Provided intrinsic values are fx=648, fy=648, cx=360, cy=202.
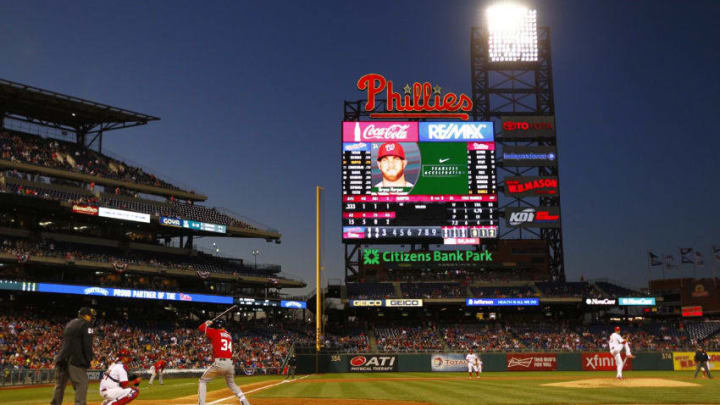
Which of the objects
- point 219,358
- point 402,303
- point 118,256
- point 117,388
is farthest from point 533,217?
point 117,388

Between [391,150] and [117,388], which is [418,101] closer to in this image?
[391,150]

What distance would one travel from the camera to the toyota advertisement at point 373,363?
4500cm

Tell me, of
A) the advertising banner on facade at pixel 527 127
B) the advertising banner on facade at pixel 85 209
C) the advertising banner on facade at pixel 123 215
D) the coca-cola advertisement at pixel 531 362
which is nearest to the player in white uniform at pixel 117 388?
the coca-cola advertisement at pixel 531 362

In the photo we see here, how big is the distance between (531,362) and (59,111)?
42726mm

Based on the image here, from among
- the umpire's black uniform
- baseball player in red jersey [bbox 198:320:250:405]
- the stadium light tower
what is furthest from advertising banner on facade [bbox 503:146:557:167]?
the umpire's black uniform

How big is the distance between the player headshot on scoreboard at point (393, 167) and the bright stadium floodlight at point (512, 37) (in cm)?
1533

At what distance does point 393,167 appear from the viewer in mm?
55781

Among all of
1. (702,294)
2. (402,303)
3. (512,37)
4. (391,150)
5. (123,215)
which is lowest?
(402,303)

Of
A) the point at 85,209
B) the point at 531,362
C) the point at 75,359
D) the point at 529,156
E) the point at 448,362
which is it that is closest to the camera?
the point at 75,359

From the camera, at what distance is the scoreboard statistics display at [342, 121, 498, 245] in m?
55.2

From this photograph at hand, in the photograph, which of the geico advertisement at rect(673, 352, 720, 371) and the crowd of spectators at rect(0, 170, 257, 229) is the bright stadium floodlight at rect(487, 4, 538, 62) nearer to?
the crowd of spectators at rect(0, 170, 257, 229)

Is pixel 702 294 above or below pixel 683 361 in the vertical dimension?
above

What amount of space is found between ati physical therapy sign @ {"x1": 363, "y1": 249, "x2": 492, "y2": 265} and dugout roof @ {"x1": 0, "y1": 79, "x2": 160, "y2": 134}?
23140 millimetres

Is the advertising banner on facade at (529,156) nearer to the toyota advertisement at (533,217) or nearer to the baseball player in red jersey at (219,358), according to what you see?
the toyota advertisement at (533,217)
